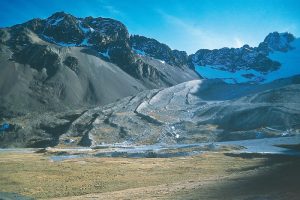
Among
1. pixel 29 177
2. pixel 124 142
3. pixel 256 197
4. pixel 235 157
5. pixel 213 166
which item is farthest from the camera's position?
pixel 124 142

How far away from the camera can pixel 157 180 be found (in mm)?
68250

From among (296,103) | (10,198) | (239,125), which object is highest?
(296,103)

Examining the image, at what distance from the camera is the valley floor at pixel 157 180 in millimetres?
44688

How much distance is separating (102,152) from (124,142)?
41.1 metres

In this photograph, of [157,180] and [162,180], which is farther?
[157,180]

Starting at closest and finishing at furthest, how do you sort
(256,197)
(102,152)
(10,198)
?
(256,197) → (10,198) → (102,152)

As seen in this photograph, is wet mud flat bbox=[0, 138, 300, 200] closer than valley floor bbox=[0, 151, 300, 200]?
No

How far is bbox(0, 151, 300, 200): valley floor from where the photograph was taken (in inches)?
1759

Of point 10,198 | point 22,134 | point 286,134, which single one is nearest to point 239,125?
point 286,134

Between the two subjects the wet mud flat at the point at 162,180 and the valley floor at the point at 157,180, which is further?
the wet mud flat at the point at 162,180

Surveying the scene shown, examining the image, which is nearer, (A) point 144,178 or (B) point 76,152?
(A) point 144,178

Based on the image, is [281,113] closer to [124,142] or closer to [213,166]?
[124,142]

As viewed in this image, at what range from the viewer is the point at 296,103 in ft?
637

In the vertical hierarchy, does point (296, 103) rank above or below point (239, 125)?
above
